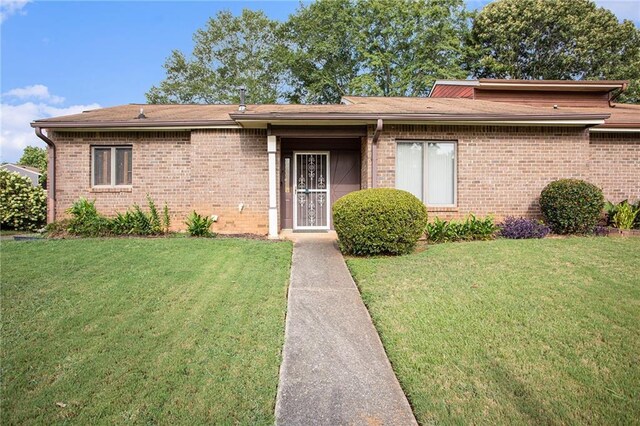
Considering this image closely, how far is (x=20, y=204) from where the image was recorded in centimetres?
1135

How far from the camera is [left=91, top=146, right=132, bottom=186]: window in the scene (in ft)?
32.1

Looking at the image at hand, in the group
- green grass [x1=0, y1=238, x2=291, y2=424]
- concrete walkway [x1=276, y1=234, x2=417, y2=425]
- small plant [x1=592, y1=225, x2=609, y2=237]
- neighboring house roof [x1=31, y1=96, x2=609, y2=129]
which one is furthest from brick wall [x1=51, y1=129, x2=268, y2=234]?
small plant [x1=592, y1=225, x2=609, y2=237]

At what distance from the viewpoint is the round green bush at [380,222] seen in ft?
21.8

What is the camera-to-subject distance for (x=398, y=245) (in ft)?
22.2

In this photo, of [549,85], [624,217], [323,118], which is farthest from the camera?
[549,85]

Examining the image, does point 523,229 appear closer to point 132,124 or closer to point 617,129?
point 617,129

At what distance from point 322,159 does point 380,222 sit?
4.20 m

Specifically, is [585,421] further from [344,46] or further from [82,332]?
[344,46]

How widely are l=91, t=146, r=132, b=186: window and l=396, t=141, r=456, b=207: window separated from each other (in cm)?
716

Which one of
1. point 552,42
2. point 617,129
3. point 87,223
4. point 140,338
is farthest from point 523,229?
point 552,42

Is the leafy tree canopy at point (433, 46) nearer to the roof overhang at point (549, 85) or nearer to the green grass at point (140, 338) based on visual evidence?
the roof overhang at point (549, 85)

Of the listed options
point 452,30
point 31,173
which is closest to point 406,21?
point 452,30

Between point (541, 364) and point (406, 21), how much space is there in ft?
90.8

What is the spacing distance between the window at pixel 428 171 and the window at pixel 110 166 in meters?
7.16
